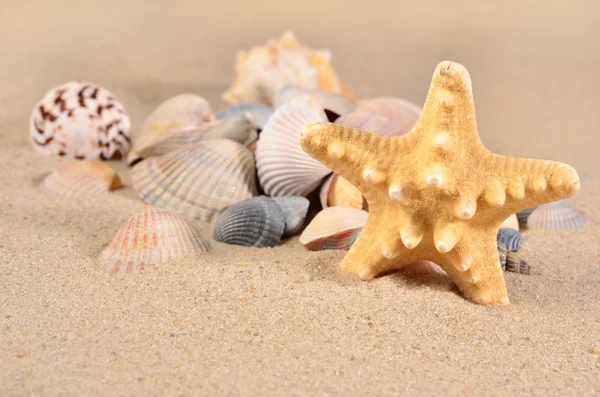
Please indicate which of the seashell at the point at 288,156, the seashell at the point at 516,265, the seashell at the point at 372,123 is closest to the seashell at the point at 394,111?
the seashell at the point at 372,123

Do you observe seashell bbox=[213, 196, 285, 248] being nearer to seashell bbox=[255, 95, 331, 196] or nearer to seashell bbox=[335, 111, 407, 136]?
seashell bbox=[255, 95, 331, 196]

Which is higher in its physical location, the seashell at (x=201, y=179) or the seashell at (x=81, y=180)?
the seashell at (x=201, y=179)

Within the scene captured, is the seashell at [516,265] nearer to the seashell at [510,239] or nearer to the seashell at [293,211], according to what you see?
the seashell at [510,239]

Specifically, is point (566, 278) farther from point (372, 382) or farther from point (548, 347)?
point (372, 382)

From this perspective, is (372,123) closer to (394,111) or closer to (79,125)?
(394,111)

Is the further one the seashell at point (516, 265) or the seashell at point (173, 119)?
the seashell at point (173, 119)

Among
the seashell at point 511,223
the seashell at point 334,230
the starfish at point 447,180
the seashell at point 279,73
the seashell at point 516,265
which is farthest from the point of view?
the seashell at point 279,73

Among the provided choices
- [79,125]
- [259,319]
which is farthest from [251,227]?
[79,125]
